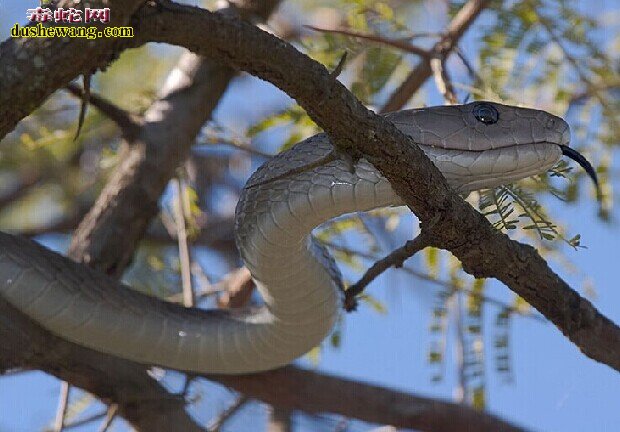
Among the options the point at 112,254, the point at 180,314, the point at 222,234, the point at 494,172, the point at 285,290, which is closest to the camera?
the point at 494,172

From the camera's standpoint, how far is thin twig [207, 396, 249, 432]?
405cm

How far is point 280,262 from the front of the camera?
10.4 feet

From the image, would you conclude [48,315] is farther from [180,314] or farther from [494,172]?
[494,172]

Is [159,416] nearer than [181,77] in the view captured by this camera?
Yes

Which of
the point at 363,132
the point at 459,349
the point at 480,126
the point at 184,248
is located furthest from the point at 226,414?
the point at 363,132

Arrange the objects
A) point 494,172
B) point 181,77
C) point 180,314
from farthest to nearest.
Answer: point 181,77
point 180,314
point 494,172

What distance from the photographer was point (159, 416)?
378 centimetres

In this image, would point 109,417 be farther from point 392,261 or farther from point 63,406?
point 392,261

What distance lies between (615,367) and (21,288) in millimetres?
1792

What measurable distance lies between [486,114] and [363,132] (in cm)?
79

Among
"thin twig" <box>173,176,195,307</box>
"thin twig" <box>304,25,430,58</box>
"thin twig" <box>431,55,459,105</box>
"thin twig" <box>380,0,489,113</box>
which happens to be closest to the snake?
"thin twig" <box>173,176,195,307</box>

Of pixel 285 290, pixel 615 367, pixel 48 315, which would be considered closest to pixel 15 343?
pixel 48 315

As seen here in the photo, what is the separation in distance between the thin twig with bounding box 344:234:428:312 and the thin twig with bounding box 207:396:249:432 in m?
0.93

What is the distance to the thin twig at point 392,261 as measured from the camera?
262 centimetres
